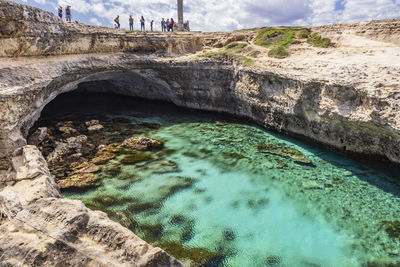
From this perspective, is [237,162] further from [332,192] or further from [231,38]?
[231,38]

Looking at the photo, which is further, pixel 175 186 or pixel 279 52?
pixel 279 52

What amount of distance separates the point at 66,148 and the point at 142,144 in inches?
164

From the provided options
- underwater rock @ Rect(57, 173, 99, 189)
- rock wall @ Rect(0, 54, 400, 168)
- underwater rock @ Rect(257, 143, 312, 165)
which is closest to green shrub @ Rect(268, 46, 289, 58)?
rock wall @ Rect(0, 54, 400, 168)

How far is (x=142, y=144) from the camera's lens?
1524 centimetres

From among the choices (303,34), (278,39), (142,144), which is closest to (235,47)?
(278,39)

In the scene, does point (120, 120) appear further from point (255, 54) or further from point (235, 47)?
point (255, 54)

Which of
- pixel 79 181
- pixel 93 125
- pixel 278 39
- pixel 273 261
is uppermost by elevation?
pixel 278 39

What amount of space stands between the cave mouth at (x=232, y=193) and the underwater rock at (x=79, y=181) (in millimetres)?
43

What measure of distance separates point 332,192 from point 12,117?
14877 mm

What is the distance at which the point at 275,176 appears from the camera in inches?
487

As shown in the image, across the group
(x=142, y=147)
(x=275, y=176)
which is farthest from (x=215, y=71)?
(x=275, y=176)

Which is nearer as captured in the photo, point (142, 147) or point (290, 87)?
point (142, 147)

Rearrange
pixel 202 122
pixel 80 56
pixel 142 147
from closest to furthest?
pixel 142 147
pixel 80 56
pixel 202 122

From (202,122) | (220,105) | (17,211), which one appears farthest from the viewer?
(220,105)
